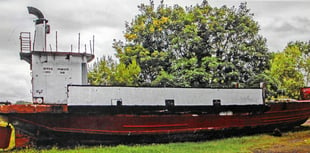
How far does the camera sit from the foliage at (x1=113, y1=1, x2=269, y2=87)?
819 inches

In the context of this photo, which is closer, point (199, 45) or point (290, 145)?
point (290, 145)

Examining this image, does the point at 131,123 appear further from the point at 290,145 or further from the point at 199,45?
the point at 199,45

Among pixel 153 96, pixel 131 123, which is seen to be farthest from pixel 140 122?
pixel 153 96

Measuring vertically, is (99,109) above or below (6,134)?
above

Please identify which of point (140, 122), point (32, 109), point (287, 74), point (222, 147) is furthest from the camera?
point (287, 74)

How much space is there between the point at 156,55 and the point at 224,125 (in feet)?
33.2

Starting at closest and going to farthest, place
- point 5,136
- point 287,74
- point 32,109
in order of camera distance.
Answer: point 5,136, point 32,109, point 287,74

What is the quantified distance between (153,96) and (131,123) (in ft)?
3.78

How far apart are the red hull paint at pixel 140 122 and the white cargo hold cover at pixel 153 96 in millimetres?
423

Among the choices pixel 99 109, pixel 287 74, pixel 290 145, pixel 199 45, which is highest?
pixel 199 45

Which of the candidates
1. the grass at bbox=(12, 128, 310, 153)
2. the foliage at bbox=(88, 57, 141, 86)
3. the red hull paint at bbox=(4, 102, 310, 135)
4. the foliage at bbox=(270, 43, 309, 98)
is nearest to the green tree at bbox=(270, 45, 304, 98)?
the foliage at bbox=(270, 43, 309, 98)

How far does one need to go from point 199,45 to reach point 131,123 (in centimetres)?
1231

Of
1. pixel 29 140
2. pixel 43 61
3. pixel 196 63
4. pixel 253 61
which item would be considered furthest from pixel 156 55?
pixel 29 140

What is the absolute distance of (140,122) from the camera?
1020 centimetres
